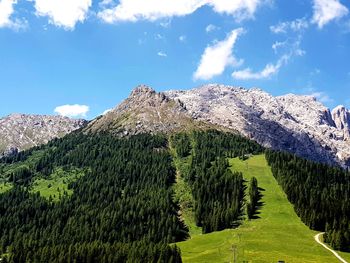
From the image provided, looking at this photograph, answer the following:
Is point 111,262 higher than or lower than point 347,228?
lower

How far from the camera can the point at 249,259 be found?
554 feet

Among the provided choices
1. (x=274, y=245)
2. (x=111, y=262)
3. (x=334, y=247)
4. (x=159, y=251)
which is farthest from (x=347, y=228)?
(x=111, y=262)

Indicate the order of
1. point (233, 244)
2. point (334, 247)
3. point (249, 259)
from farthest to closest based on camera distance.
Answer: point (233, 244) → point (334, 247) → point (249, 259)

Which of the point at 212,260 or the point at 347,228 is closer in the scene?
the point at 212,260

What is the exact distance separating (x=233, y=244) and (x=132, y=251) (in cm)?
4178

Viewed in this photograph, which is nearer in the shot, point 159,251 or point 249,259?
point 249,259

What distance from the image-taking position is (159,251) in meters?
188

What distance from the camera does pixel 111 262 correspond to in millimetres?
186125

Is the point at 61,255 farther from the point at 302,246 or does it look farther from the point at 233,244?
the point at 302,246

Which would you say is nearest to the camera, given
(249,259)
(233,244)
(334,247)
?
(249,259)

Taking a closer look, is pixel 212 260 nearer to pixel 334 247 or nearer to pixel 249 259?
pixel 249 259

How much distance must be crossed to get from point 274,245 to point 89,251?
254ft

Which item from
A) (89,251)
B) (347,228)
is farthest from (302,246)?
Result: (89,251)

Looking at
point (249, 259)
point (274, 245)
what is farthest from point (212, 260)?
point (274, 245)
